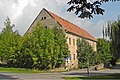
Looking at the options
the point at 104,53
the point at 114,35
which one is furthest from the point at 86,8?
the point at 104,53

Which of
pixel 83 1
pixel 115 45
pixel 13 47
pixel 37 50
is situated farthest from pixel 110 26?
pixel 83 1

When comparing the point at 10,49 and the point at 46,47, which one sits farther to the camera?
the point at 10,49

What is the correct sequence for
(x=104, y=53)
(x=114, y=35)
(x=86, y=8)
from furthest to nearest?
(x=104, y=53) < (x=114, y=35) < (x=86, y=8)

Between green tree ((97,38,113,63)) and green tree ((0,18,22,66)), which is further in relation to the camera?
green tree ((97,38,113,63))

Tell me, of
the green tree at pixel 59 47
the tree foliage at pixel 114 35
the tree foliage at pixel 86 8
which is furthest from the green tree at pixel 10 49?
the tree foliage at pixel 86 8

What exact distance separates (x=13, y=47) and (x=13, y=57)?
5.48 feet

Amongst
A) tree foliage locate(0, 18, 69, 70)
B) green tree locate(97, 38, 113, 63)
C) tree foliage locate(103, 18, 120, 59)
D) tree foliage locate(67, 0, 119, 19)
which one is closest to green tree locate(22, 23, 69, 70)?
tree foliage locate(0, 18, 69, 70)

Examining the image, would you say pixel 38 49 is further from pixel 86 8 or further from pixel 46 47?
pixel 86 8

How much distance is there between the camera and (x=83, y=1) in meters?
8.30

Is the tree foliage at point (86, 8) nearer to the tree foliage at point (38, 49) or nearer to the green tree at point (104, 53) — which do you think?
the tree foliage at point (38, 49)

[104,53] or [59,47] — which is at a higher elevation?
[104,53]

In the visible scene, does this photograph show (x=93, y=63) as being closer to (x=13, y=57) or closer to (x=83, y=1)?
(x=13, y=57)

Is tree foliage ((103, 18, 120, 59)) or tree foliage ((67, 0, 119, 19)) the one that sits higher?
tree foliage ((103, 18, 120, 59))

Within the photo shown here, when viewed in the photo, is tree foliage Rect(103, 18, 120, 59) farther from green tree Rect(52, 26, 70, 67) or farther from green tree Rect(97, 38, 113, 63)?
green tree Rect(97, 38, 113, 63)
